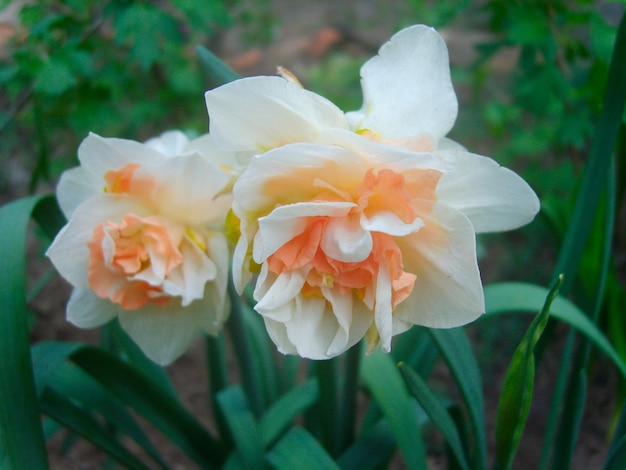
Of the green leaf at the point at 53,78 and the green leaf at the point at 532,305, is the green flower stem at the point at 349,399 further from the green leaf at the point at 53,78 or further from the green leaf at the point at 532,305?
the green leaf at the point at 53,78

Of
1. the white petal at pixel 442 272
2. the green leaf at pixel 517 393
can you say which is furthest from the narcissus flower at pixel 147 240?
the green leaf at pixel 517 393

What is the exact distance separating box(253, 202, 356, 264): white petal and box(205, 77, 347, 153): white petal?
0.28ft

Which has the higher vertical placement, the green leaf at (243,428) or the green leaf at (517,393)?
the green leaf at (517,393)

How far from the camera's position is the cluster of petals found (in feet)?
1.78

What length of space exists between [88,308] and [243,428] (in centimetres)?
29

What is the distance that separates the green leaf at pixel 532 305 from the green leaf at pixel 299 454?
30 cm

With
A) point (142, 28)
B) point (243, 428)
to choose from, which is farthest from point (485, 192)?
point (142, 28)

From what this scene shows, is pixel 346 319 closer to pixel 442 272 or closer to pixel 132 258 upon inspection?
pixel 442 272

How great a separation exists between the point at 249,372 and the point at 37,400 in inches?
13.0

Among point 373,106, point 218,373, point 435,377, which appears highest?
point 373,106

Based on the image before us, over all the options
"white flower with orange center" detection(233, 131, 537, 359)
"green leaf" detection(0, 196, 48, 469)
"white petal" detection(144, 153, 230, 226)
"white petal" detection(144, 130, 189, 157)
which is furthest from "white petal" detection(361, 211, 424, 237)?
"green leaf" detection(0, 196, 48, 469)

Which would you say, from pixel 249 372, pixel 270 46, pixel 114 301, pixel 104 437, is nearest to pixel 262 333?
pixel 249 372

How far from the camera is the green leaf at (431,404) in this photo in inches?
26.3

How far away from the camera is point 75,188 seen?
0.74 metres
